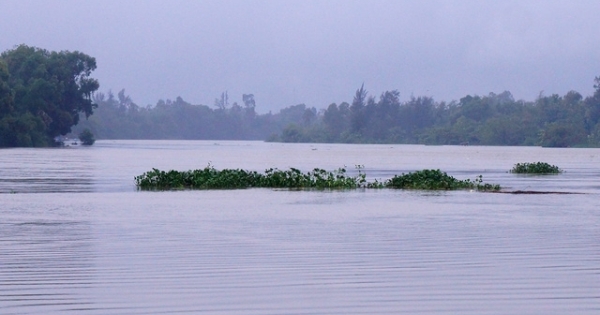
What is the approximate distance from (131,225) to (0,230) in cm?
233

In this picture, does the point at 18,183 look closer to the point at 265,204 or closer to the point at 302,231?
the point at 265,204

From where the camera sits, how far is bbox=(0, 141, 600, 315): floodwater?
32.1ft

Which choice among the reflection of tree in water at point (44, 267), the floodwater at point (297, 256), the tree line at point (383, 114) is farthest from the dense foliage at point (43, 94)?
the reflection of tree in water at point (44, 267)

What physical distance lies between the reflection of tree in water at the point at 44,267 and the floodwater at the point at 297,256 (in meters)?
0.02

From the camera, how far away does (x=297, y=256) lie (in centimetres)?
1355

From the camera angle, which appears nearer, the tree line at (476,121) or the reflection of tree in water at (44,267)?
the reflection of tree in water at (44,267)

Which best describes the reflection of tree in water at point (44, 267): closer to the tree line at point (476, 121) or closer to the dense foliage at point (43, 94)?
the dense foliage at point (43, 94)

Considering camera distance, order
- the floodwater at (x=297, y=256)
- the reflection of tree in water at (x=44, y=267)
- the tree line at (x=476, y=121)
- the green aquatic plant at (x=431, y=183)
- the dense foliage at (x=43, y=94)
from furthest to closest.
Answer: the tree line at (x=476, y=121)
the dense foliage at (x=43, y=94)
the green aquatic plant at (x=431, y=183)
the floodwater at (x=297, y=256)
the reflection of tree in water at (x=44, y=267)

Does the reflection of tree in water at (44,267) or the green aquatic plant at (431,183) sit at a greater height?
the green aquatic plant at (431,183)

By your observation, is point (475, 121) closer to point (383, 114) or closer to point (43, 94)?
point (383, 114)

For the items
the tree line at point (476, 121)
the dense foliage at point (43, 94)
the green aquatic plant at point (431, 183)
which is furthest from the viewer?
the tree line at point (476, 121)

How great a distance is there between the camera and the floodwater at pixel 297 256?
9.80m

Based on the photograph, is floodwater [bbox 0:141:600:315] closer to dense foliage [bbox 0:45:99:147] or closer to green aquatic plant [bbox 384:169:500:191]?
green aquatic plant [bbox 384:169:500:191]

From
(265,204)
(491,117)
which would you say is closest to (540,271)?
(265,204)
